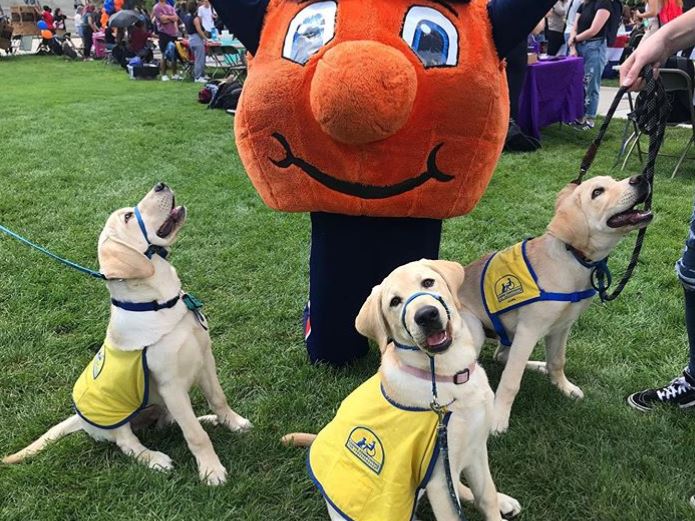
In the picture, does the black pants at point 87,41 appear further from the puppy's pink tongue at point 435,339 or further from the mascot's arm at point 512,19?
the puppy's pink tongue at point 435,339

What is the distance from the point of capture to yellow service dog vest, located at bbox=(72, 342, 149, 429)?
2.52 meters

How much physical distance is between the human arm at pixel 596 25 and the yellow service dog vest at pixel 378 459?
887 centimetres

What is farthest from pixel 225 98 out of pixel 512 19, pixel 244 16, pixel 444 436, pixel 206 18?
pixel 444 436

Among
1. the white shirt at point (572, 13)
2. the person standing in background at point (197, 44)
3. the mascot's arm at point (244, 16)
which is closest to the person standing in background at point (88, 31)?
the person standing in background at point (197, 44)

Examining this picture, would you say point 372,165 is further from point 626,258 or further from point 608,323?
point 626,258

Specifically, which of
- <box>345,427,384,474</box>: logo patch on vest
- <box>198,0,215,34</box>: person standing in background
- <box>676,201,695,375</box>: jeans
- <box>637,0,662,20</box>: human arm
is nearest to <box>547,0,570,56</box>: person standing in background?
<box>637,0,662,20</box>: human arm

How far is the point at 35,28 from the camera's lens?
25719mm

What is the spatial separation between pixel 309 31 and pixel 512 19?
0.88 m

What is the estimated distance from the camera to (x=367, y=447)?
209cm

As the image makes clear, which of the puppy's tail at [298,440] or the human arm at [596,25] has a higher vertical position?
the human arm at [596,25]

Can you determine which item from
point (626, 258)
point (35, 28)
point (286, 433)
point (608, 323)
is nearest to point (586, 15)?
point (626, 258)

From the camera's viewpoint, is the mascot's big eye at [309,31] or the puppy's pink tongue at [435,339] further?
the mascot's big eye at [309,31]

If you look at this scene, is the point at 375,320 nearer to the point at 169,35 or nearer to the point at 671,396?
the point at 671,396

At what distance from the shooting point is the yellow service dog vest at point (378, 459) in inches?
79.4
